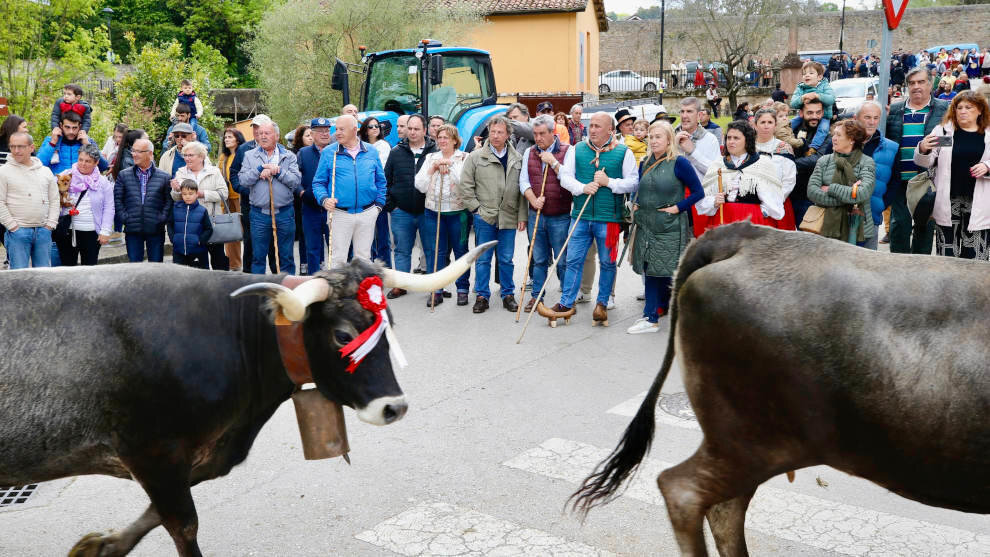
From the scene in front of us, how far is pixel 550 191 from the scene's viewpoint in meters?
8.98

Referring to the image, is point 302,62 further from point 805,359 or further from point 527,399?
point 805,359

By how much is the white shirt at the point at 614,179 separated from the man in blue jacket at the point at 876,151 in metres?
2.16

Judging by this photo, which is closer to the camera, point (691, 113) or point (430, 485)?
point (430, 485)

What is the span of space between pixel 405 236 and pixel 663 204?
3.36 m

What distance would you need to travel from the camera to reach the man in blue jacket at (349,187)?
9336 mm

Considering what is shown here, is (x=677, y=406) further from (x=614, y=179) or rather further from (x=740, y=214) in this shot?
(x=614, y=179)

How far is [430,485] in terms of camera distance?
15.8 ft

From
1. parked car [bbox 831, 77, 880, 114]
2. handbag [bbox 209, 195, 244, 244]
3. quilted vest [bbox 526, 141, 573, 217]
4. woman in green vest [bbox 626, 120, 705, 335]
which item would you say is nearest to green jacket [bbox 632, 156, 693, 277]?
woman in green vest [bbox 626, 120, 705, 335]

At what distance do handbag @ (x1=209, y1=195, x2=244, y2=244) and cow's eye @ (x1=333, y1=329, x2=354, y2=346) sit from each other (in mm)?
5810

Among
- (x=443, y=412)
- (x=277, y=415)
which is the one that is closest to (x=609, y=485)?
(x=443, y=412)

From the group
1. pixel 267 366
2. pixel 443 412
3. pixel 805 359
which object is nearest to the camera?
pixel 805 359

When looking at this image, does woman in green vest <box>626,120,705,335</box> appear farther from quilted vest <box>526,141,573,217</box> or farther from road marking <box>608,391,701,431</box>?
road marking <box>608,391,701,431</box>

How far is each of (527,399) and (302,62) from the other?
845 inches

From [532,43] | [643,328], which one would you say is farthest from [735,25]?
[643,328]
